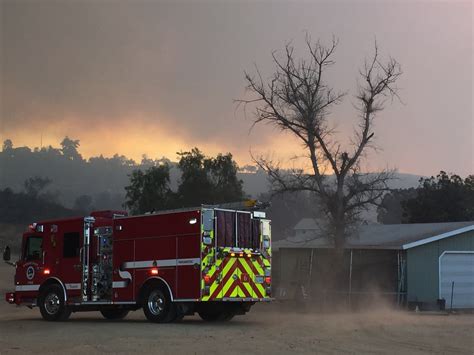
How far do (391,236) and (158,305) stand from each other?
55.6ft

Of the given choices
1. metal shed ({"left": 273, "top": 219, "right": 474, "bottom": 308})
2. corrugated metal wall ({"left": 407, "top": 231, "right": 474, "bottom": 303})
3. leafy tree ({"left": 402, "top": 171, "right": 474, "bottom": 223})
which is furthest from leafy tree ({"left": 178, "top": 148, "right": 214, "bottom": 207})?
corrugated metal wall ({"left": 407, "top": 231, "right": 474, "bottom": 303})

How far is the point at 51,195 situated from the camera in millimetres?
129750

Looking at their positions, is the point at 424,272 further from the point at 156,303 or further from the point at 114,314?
the point at 156,303

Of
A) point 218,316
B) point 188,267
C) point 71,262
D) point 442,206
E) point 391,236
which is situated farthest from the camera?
point 442,206

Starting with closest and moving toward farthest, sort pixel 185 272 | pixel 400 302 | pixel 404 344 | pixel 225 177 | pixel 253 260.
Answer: pixel 404 344 < pixel 185 272 < pixel 253 260 < pixel 400 302 < pixel 225 177

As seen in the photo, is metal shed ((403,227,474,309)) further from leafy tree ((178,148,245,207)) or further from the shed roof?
leafy tree ((178,148,245,207))

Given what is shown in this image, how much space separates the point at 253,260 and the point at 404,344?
482 cm

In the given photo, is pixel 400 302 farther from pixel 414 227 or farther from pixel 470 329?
pixel 470 329

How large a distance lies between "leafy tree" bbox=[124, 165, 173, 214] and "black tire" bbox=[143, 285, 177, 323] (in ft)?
114

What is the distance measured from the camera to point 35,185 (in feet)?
414

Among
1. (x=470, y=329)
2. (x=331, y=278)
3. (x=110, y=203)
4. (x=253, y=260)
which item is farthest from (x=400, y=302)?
(x=110, y=203)

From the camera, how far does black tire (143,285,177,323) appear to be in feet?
50.5

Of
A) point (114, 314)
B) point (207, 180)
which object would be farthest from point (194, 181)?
point (114, 314)

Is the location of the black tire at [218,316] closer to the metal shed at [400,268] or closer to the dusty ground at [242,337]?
the dusty ground at [242,337]
